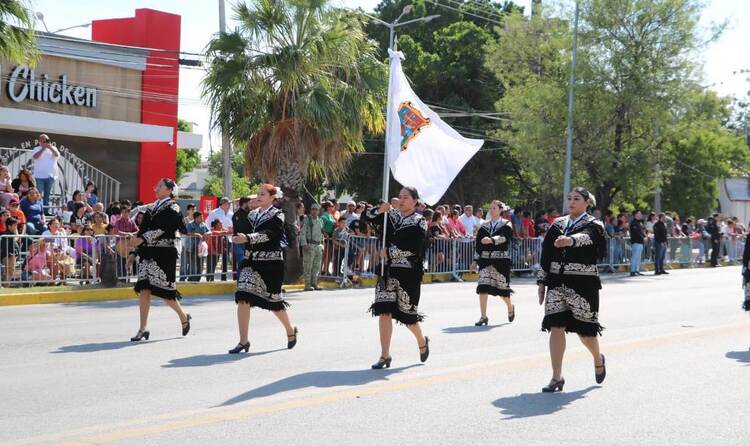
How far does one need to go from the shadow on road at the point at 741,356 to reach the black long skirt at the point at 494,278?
368cm

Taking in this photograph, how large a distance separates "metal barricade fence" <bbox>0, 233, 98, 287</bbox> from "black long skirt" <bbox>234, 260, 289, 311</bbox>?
8222 millimetres

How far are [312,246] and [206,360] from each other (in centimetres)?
1095

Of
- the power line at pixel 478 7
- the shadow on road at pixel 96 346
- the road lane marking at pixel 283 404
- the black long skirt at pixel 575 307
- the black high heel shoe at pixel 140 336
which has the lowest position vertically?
the road lane marking at pixel 283 404

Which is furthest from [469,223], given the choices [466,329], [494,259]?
[466,329]

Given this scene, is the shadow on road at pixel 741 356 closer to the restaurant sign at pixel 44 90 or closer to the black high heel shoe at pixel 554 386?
the black high heel shoe at pixel 554 386

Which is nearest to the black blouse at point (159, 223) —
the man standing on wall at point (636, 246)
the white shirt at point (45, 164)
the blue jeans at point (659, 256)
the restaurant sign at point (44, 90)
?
the white shirt at point (45, 164)

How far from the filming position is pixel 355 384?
9.09 meters

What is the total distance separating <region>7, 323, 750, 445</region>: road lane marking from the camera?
6.82 m

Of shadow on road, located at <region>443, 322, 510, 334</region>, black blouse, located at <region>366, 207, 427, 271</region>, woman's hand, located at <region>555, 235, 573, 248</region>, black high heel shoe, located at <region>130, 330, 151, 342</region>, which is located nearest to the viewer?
woman's hand, located at <region>555, 235, 573, 248</region>

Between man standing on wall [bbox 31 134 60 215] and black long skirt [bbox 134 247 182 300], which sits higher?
man standing on wall [bbox 31 134 60 215]

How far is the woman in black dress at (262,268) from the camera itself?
1105 centimetres

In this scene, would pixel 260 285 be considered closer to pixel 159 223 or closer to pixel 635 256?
pixel 159 223

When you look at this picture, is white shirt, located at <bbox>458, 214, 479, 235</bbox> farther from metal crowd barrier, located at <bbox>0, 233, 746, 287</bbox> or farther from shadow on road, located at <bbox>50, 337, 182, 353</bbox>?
shadow on road, located at <bbox>50, 337, 182, 353</bbox>

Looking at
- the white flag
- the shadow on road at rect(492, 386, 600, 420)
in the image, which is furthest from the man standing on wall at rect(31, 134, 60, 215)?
the shadow on road at rect(492, 386, 600, 420)
